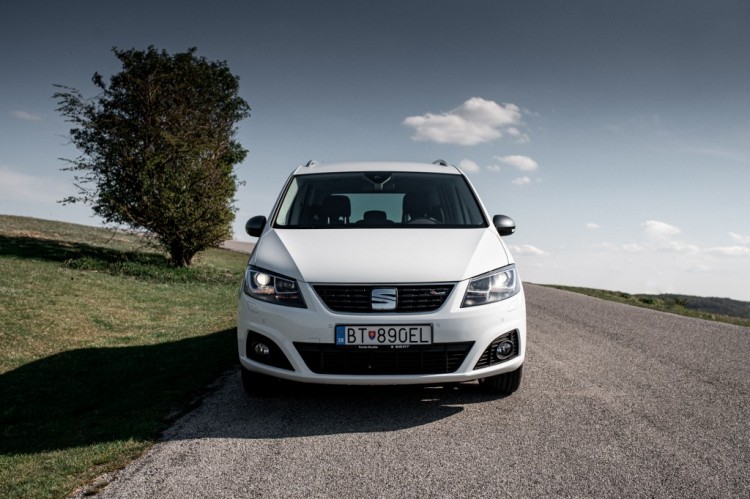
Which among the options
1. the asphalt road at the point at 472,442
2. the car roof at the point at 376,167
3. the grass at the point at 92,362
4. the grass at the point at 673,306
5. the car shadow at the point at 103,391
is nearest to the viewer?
the asphalt road at the point at 472,442

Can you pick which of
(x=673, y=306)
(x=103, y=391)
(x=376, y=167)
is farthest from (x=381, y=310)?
(x=673, y=306)

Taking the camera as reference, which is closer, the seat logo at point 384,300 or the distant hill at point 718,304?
the seat logo at point 384,300

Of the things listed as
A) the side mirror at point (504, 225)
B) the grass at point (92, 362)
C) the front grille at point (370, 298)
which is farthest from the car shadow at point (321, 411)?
the side mirror at point (504, 225)

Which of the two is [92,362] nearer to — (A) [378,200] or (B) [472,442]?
(A) [378,200]

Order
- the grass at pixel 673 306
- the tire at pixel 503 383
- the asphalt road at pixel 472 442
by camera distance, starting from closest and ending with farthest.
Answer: the asphalt road at pixel 472 442
the tire at pixel 503 383
the grass at pixel 673 306

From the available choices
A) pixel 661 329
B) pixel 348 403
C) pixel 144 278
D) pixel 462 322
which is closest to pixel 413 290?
pixel 462 322

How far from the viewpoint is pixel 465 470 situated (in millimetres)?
3404

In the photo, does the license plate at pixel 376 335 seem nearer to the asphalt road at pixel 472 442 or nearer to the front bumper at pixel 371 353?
the front bumper at pixel 371 353

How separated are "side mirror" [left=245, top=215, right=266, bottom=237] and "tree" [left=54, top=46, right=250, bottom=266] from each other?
44.5 ft

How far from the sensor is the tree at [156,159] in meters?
18.3

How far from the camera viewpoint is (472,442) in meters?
3.84

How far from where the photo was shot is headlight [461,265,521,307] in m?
4.20

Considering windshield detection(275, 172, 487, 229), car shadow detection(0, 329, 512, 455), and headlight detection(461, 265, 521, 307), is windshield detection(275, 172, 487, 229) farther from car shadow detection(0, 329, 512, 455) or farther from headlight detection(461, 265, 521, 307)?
car shadow detection(0, 329, 512, 455)

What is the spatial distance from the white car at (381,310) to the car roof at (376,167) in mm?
1315
